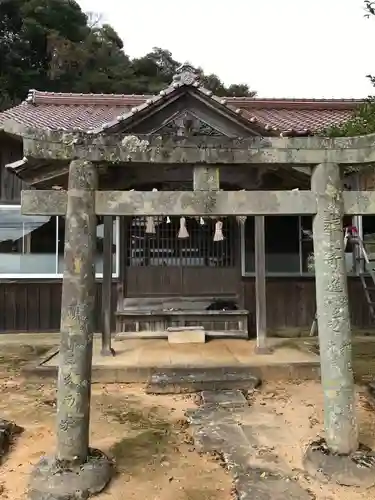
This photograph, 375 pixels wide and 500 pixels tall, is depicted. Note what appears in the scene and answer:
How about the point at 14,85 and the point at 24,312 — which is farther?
the point at 14,85

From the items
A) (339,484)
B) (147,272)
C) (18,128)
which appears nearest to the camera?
(339,484)

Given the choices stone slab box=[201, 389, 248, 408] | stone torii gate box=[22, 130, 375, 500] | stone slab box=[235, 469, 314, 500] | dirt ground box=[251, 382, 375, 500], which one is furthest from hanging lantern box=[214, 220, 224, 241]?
stone slab box=[235, 469, 314, 500]

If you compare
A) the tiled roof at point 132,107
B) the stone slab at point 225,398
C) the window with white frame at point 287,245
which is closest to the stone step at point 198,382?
the stone slab at point 225,398

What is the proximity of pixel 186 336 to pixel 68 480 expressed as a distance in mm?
5843

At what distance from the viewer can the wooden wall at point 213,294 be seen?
10.7 meters

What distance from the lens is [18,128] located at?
166 inches

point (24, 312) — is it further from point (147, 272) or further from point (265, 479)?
point (265, 479)

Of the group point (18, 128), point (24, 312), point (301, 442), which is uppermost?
point (18, 128)

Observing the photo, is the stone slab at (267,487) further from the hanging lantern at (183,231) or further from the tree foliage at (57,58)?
the tree foliage at (57,58)

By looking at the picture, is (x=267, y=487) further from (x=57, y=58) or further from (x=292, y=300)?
(x=57, y=58)

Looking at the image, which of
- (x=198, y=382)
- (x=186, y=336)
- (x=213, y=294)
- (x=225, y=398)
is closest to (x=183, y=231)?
(x=213, y=294)

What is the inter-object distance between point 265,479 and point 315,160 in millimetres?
2842

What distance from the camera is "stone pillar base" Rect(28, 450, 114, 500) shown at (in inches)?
143

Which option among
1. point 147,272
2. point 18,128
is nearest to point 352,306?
point 147,272
